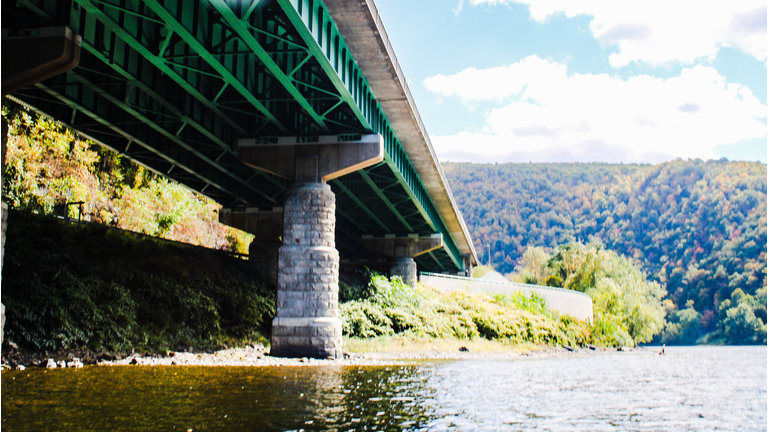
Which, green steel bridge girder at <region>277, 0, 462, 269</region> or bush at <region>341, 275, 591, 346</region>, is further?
bush at <region>341, 275, 591, 346</region>

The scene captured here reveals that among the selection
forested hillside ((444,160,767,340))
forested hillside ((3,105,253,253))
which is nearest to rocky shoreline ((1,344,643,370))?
forested hillside ((3,105,253,253))

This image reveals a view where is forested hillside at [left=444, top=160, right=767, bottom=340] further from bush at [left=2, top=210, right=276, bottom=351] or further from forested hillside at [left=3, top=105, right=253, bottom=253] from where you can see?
bush at [left=2, top=210, right=276, bottom=351]

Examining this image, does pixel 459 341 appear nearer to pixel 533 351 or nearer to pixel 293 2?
pixel 533 351

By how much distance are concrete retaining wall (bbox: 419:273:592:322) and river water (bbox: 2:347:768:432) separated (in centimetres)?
3123

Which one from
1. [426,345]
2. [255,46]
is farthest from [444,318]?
[255,46]

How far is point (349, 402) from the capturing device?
30.9 ft

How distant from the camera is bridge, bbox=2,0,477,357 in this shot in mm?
13039

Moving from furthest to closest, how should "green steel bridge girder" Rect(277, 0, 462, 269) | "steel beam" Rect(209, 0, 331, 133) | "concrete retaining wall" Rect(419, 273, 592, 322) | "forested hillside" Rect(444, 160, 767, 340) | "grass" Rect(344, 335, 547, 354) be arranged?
"forested hillside" Rect(444, 160, 767, 340) < "concrete retaining wall" Rect(419, 273, 592, 322) < "grass" Rect(344, 335, 547, 354) < "green steel bridge girder" Rect(277, 0, 462, 269) < "steel beam" Rect(209, 0, 331, 133)

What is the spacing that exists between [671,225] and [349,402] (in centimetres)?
16041

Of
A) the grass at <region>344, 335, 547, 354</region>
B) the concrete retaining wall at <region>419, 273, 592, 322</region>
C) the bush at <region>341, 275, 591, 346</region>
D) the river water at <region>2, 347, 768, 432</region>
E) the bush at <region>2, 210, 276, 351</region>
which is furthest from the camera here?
the concrete retaining wall at <region>419, 273, 592, 322</region>

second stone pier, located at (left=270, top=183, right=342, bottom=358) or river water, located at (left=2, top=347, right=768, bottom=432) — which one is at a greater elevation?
second stone pier, located at (left=270, top=183, right=342, bottom=358)

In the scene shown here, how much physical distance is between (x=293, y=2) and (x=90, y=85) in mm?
6878

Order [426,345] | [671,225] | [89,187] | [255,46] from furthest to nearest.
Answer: [671,225], [89,187], [426,345], [255,46]

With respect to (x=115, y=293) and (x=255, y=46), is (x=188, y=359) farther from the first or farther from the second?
(x=255, y=46)
